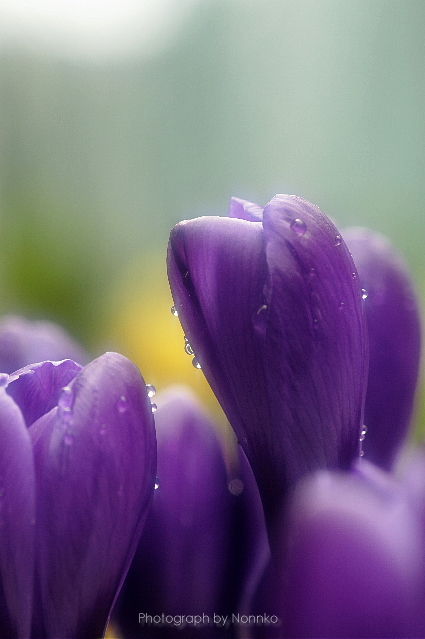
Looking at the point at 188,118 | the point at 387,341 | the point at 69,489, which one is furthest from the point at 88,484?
the point at 188,118

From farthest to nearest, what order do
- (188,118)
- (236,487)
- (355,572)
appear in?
1. (188,118)
2. (236,487)
3. (355,572)

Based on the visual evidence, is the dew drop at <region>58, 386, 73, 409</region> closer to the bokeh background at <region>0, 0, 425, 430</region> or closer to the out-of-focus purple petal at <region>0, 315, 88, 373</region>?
the out-of-focus purple petal at <region>0, 315, 88, 373</region>

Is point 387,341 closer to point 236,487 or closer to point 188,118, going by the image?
point 236,487

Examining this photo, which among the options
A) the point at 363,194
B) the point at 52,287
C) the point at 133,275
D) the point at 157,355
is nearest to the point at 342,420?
the point at 157,355

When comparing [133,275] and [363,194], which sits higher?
[363,194]

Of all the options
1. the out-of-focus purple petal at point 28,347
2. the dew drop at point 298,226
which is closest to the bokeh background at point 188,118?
the out-of-focus purple petal at point 28,347

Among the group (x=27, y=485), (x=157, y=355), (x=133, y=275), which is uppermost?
(x=27, y=485)

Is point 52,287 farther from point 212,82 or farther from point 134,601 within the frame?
point 134,601
